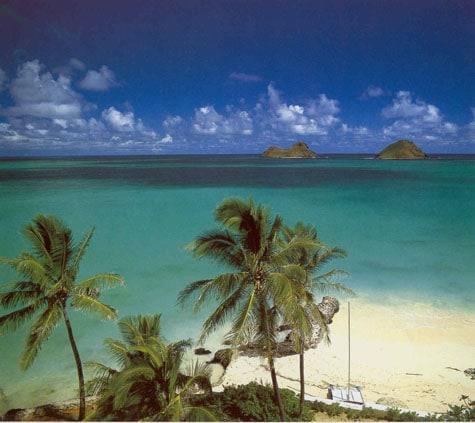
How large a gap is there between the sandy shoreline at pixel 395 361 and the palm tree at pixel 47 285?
5.28 metres

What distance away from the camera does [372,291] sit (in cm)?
1809

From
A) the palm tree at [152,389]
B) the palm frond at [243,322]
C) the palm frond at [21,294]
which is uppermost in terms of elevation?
the palm frond at [21,294]

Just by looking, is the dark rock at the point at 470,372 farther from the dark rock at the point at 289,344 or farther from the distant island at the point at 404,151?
the distant island at the point at 404,151

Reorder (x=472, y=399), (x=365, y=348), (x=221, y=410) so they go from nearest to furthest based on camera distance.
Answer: (x=221, y=410) < (x=472, y=399) < (x=365, y=348)

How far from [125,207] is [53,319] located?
3216 centimetres

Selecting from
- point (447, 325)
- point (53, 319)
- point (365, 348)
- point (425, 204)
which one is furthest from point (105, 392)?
point (425, 204)

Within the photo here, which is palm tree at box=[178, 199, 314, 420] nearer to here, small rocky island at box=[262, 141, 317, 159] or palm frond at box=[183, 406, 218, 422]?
palm frond at box=[183, 406, 218, 422]

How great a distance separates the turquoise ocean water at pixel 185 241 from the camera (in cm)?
1379

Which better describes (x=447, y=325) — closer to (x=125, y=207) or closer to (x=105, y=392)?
(x=105, y=392)

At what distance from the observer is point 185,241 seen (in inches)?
1043

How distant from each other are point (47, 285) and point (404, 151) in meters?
144

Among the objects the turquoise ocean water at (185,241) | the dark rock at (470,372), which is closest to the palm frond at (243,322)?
the turquoise ocean water at (185,241)

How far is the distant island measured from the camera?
134750mm

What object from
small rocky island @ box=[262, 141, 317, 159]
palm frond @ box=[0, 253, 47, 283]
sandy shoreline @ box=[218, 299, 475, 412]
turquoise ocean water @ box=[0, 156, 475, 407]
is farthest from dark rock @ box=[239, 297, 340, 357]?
small rocky island @ box=[262, 141, 317, 159]
